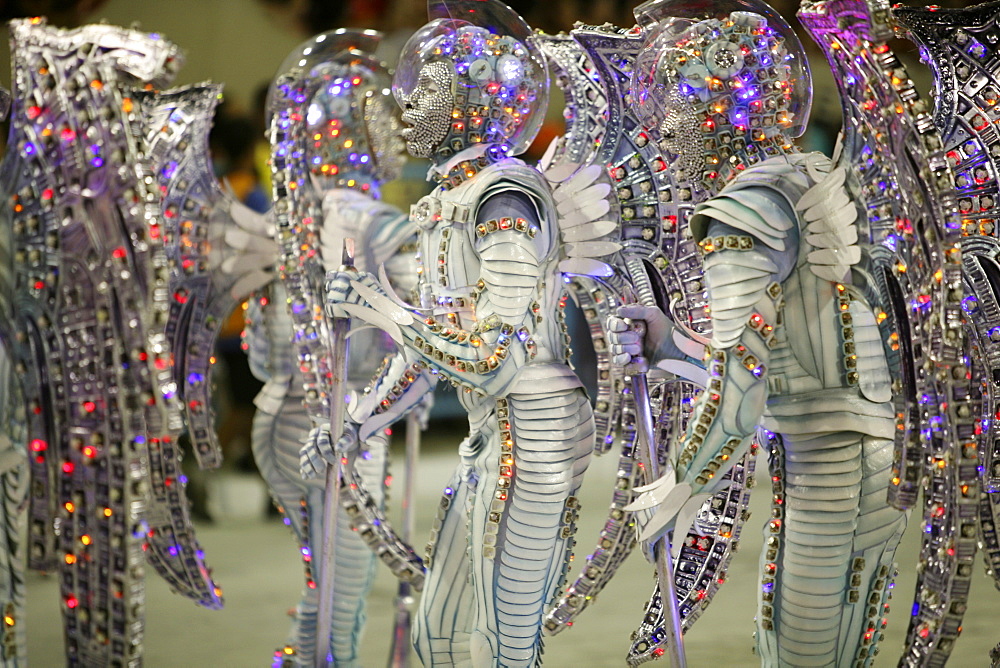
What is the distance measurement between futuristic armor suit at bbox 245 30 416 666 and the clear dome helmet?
1.48 meters

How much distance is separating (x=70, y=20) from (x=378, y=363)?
444cm

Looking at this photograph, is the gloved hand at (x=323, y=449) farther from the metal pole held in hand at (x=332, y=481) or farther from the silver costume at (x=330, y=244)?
the silver costume at (x=330, y=244)

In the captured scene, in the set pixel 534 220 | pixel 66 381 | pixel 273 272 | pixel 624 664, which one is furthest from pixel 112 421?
pixel 624 664

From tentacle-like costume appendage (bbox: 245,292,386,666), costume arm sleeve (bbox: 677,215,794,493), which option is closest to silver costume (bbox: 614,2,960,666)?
costume arm sleeve (bbox: 677,215,794,493)

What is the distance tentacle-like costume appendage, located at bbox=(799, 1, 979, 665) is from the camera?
95.9 inches

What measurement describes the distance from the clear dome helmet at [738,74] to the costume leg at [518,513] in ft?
2.58

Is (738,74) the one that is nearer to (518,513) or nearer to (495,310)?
(495,310)

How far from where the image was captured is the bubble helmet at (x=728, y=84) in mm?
2834

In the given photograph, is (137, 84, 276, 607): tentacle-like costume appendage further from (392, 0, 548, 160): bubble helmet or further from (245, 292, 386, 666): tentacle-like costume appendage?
(392, 0, 548, 160): bubble helmet

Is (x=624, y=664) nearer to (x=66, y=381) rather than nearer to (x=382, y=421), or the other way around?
(x=382, y=421)

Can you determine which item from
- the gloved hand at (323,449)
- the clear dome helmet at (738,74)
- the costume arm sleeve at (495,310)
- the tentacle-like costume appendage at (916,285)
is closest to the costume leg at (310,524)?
the gloved hand at (323,449)

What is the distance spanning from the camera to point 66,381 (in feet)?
10.3

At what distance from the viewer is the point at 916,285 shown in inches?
99.3

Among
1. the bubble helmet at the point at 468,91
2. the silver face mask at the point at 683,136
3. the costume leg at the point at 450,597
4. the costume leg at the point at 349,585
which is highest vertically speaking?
the bubble helmet at the point at 468,91
